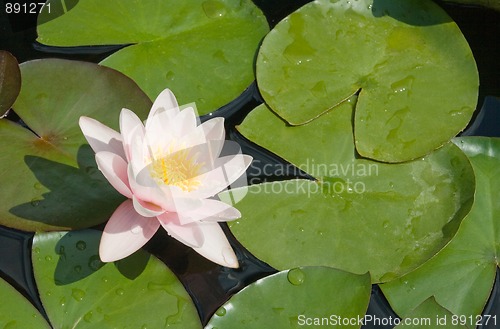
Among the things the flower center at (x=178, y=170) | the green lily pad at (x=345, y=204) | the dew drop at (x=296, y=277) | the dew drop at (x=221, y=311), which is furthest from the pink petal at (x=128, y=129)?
the dew drop at (x=296, y=277)

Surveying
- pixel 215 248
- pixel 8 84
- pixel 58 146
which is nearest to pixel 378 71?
pixel 215 248

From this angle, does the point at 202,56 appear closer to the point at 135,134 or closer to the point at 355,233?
the point at 135,134

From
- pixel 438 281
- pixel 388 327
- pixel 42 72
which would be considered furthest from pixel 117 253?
pixel 438 281

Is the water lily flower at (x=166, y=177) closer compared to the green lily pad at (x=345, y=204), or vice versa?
the water lily flower at (x=166, y=177)

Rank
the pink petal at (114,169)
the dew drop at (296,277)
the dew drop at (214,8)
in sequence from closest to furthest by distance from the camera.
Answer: the pink petal at (114,169)
the dew drop at (296,277)
the dew drop at (214,8)

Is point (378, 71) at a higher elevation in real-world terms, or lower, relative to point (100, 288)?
higher

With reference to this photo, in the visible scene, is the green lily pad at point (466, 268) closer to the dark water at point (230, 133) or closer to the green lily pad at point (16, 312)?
the dark water at point (230, 133)

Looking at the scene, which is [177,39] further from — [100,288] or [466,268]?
[466,268]
